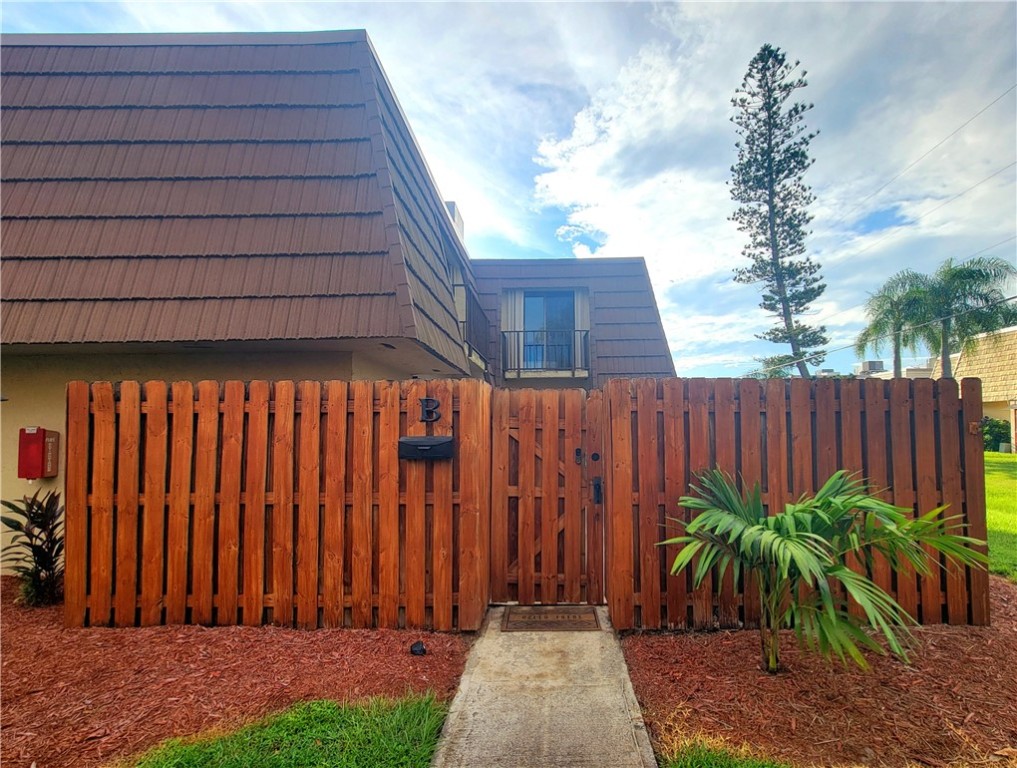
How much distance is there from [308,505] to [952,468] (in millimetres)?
5026

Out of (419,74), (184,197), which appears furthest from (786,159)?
(184,197)

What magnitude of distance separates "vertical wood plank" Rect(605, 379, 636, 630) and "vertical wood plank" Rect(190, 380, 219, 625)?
3.10 meters

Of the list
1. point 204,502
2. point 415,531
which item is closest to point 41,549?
point 204,502

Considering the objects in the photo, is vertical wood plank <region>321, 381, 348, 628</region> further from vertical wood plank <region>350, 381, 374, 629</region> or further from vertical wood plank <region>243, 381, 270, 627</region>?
vertical wood plank <region>243, 381, 270, 627</region>

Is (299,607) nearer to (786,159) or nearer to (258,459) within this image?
(258,459)

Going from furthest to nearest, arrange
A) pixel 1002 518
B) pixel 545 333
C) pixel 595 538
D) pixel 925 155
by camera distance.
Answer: pixel 545 333, pixel 925 155, pixel 1002 518, pixel 595 538

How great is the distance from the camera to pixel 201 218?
4.79 m

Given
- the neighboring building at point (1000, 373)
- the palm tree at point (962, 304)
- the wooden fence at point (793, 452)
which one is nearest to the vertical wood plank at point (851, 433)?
the wooden fence at point (793, 452)

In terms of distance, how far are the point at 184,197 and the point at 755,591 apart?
6.58m

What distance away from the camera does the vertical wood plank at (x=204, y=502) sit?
3.49m

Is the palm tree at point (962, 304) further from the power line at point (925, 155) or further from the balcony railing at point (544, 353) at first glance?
the balcony railing at point (544, 353)

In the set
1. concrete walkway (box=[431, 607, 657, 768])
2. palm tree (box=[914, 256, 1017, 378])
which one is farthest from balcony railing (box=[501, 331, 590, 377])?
palm tree (box=[914, 256, 1017, 378])

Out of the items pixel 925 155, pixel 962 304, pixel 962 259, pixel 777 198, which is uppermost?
pixel 777 198

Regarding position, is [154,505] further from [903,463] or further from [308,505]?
[903,463]
